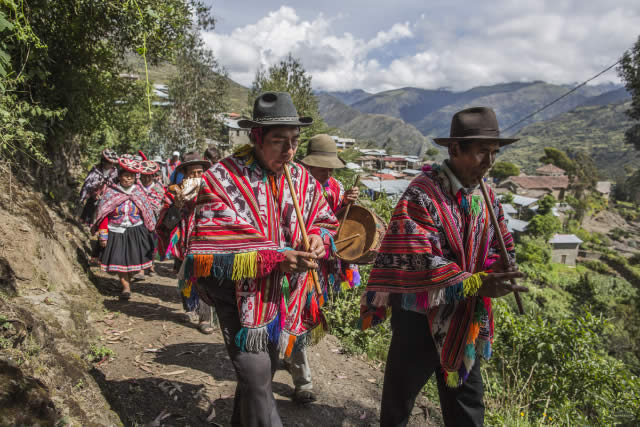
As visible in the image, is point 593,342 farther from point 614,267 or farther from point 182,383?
point 614,267

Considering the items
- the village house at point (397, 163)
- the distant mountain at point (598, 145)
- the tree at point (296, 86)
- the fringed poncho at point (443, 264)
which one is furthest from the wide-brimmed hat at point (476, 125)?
the distant mountain at point (598, 145)

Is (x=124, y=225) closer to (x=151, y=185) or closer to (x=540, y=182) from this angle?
(x=151, y=185)

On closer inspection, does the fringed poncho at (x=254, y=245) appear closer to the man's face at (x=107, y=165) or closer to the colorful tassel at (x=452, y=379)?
the colorful tassel at (x=452, y=379)

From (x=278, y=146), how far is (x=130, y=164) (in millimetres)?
3920

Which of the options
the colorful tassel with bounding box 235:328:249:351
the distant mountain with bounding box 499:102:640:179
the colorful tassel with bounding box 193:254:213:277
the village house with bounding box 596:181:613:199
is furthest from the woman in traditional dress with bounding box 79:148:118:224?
the distant mountain with bounding box 499:102:640:179

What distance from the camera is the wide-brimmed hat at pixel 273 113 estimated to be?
236cm

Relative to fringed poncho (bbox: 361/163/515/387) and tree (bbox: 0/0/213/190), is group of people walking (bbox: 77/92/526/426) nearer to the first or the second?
fringed poncho (bbox: 361/163/515/387)

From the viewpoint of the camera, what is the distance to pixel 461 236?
94.1 inches

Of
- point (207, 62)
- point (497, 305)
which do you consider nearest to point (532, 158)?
point (207, 62)

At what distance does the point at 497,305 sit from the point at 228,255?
4.15m

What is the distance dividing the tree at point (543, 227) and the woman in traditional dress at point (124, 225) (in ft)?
157

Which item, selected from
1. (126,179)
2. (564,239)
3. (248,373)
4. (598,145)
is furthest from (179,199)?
(598,145)

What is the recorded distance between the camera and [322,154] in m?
4.22

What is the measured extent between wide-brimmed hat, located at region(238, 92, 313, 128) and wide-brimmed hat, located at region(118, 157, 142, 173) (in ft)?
12.1
